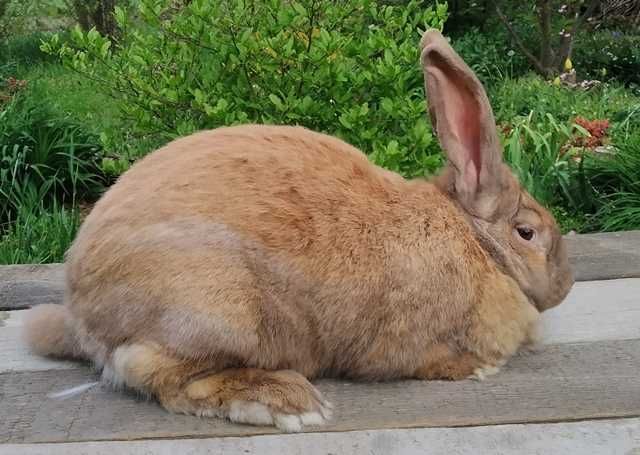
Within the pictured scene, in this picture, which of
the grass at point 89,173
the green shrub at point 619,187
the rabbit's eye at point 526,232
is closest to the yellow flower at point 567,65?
the grass at point 89,173

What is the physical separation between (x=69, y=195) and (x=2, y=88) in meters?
1.95

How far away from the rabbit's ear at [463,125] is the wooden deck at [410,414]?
42 centimetres

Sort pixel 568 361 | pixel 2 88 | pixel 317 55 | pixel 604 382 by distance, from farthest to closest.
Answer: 1. pixel 2 88
2. pixel 317 55
3. pixel 568 361
4. pixel 604 382

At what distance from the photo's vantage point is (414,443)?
1.61 metres

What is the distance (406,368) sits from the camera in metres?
1.83

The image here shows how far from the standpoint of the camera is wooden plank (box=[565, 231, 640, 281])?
2422 mm

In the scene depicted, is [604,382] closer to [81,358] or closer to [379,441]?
[379,441]

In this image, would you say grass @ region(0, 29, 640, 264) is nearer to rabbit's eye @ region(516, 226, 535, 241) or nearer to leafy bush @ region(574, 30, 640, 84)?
rabbit's eye @ region(516, 226, 535, 241)

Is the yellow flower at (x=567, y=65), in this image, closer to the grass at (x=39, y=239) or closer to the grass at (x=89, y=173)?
the grass at (x=89, y=173)

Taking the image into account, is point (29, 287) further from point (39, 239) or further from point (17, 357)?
point (39, 239)

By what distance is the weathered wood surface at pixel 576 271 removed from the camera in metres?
2.38

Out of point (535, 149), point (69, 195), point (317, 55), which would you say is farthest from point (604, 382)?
point (69, 195)

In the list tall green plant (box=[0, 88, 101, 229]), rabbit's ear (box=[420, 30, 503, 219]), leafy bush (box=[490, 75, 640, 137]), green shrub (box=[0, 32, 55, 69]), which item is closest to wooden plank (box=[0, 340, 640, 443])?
rabbit's ear (box=[420, 30, 503, 219])

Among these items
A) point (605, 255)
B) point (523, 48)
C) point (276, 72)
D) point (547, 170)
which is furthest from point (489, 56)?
point (605, 255)
